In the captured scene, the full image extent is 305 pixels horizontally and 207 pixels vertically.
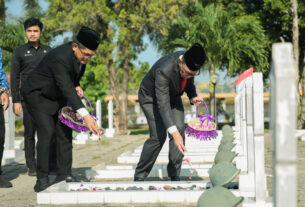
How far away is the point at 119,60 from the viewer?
A: 20.5m

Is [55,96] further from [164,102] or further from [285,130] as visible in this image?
[285,130]

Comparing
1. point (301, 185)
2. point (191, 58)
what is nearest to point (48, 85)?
point (191, 58)

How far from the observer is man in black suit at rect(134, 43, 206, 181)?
430cm

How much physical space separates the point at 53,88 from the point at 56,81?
184 millimetres

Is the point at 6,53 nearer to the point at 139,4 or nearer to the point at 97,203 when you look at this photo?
the point at 139,4

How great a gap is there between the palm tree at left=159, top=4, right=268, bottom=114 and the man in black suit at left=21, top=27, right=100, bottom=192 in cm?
1561

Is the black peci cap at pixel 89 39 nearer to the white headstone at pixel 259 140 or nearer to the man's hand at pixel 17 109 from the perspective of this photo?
the white headstone at pixel 259 140

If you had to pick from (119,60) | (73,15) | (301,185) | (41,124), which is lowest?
(301,185)

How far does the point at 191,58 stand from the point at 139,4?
16.4 meters

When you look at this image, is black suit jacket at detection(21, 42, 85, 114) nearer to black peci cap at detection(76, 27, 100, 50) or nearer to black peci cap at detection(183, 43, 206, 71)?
black peci cap at detection(76, 27, 100, 50)

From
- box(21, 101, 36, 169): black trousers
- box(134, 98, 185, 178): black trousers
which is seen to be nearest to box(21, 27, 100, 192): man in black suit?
box(134, 98, 185, 178): black trousers

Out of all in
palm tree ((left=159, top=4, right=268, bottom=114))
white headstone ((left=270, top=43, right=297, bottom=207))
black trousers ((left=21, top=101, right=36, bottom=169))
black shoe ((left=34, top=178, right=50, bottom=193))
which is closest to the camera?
white headstone ((left=270, top=43, right=297, bottom=207))

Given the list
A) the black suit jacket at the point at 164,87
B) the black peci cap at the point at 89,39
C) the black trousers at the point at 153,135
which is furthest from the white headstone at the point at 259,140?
the black peci cap at the point at 89,39

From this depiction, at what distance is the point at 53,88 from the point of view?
458 cm
